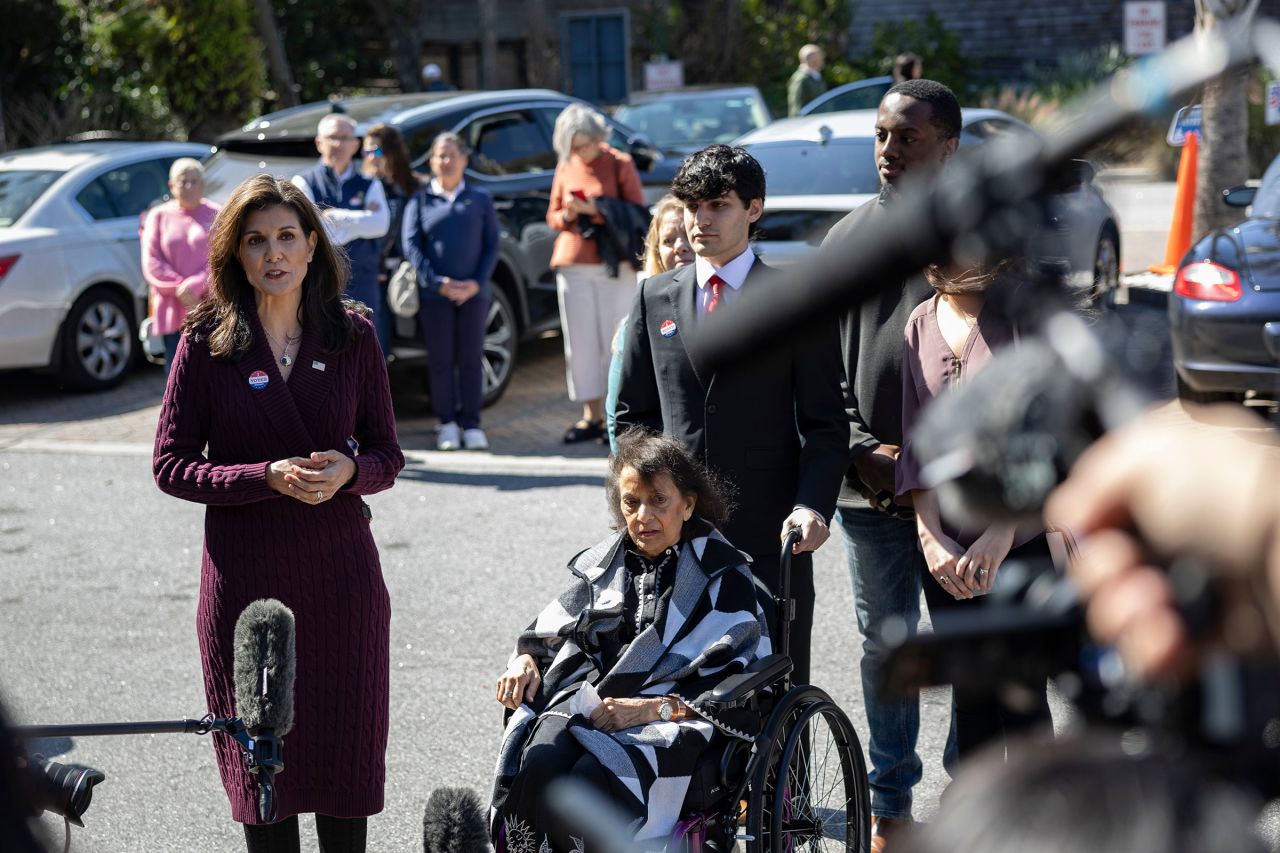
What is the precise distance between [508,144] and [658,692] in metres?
7.77

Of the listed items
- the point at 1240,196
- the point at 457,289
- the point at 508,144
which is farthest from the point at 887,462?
the point at 508,144

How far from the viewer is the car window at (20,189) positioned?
11.3 metres

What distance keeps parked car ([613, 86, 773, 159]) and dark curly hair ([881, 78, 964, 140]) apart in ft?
35.7

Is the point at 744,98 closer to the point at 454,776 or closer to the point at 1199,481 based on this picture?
the point at 454,776

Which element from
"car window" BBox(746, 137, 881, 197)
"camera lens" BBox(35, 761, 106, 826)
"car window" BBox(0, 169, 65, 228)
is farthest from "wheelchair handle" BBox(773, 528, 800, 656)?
"car window" BBox(0, 169, 65, 228)

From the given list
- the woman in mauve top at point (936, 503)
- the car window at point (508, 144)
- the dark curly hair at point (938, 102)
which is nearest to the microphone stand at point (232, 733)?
the woman in mauve top at point (936, 503)

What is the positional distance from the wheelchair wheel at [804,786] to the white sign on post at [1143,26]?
41.9 feet

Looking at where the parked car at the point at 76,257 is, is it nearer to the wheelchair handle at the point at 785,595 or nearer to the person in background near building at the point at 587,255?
the person in background near building at the point at 587,255

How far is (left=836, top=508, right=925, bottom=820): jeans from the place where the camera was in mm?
4520

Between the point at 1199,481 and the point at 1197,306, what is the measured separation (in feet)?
25.4

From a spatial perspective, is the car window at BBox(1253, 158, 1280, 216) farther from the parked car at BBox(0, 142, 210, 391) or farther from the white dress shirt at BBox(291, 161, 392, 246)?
the parked car at BBox(0, 142, 210, 391)

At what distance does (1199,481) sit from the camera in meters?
1.24

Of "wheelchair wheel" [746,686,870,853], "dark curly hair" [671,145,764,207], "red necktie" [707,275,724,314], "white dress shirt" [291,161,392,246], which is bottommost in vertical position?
"wheelchair wheel" [746,686,870,853]

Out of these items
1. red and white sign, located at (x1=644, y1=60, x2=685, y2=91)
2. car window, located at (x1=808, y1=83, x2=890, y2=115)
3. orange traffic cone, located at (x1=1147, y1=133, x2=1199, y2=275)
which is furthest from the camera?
red and white sign, located at (x1=644, y1=60, x2=685, y2=91)
